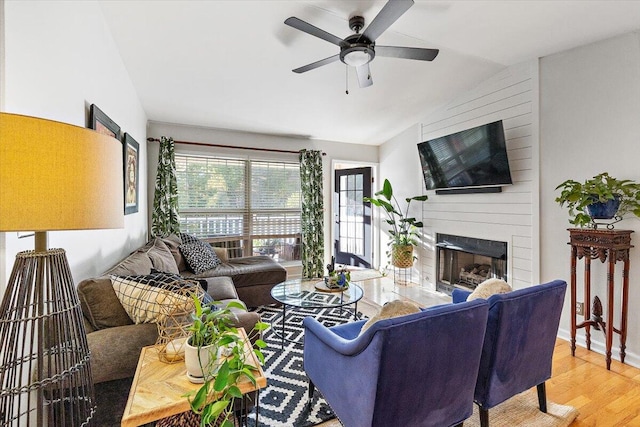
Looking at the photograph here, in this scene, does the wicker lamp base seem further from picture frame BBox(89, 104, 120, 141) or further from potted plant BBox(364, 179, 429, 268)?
potted plant BBox(364, 179, 429, 268)

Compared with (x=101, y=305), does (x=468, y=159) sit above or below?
above

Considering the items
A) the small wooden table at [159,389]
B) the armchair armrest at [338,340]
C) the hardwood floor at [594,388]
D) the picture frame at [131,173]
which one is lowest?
the hardwood floor at [594,388]

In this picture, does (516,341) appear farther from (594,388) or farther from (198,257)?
(198,257)

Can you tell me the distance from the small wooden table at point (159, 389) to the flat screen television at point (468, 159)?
3110 millimetres

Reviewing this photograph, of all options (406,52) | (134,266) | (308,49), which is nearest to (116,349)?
(134,266)

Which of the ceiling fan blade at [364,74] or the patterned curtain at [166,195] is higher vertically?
the ceiling fan blade at [364,74]

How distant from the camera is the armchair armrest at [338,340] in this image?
1264 millimetres

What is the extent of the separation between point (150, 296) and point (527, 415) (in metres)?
2.26

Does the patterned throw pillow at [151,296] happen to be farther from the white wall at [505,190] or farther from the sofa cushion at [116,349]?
the white wall at [505,190]

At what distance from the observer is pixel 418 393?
4.22 feet

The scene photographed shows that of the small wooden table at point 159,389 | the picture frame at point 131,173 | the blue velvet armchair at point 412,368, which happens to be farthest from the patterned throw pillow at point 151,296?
the picture frame at point 131,173

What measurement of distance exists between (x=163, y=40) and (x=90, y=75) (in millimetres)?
771

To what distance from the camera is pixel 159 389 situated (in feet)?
3.74

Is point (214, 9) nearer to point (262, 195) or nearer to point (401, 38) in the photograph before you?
point (401, 38)
